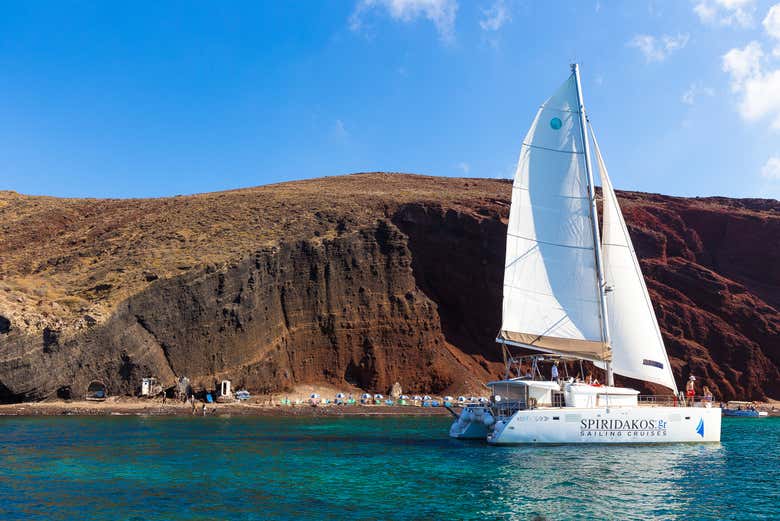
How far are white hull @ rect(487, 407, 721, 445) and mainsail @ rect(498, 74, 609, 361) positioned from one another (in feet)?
11.9

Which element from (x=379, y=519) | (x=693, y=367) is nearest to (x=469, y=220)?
(x=693, y=367)

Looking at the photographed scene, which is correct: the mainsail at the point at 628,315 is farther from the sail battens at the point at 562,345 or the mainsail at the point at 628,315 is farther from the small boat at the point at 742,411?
the small boat at the point at 742,411

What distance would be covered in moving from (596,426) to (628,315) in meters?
6.42

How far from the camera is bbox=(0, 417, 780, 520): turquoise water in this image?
19.1m

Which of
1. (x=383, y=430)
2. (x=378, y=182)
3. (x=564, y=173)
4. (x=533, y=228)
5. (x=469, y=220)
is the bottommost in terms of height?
(x=383, y=430)

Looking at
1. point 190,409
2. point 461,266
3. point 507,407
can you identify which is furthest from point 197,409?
point 461,266

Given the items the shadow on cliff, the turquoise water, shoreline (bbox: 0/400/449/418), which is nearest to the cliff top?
the shadow on cliff

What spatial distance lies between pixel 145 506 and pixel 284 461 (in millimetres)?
9275

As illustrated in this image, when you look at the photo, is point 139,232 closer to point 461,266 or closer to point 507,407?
point 461,266

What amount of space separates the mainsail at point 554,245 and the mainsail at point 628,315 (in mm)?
1159

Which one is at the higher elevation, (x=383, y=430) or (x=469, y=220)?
(x=469, y=220)

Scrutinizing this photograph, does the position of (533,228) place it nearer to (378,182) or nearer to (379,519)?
(379,519)

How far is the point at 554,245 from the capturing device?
35.3 metres

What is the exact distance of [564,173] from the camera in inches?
1403
